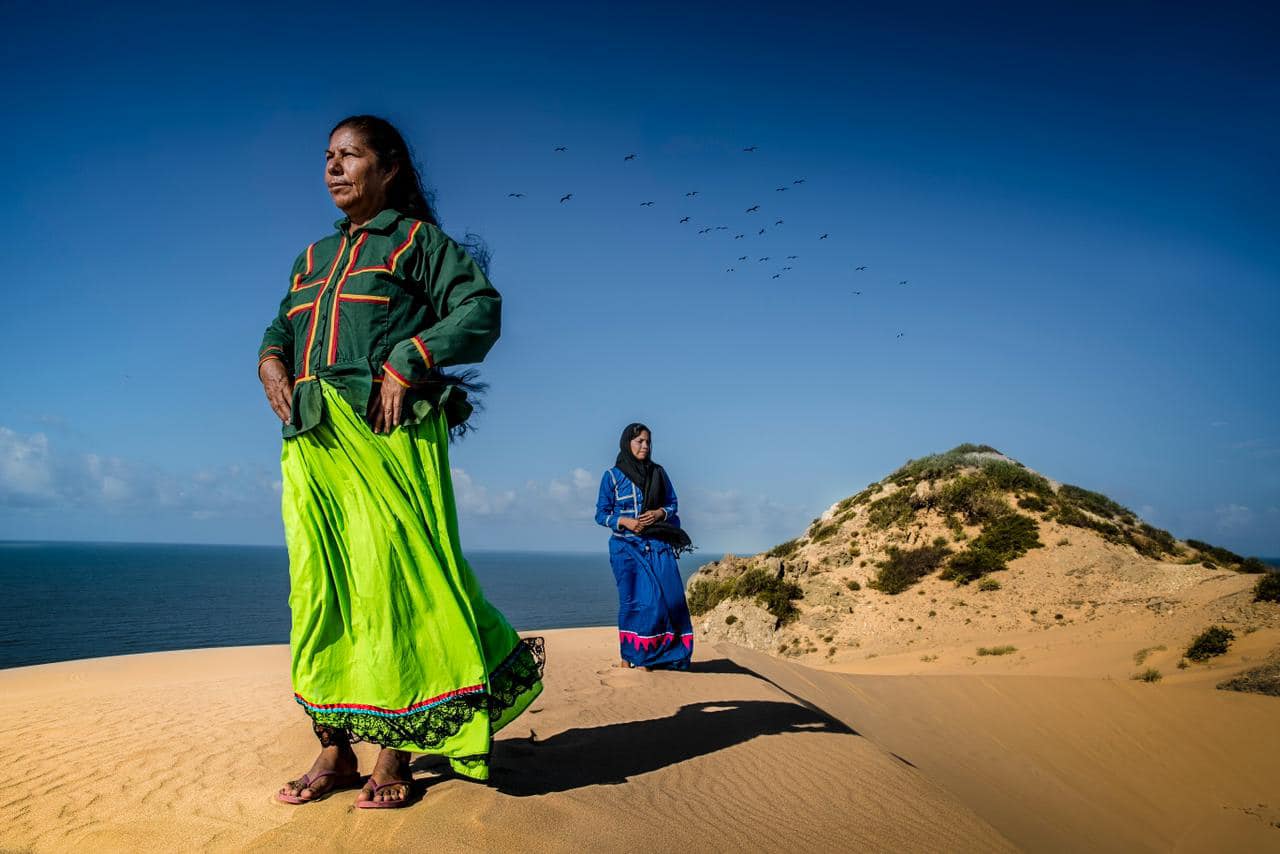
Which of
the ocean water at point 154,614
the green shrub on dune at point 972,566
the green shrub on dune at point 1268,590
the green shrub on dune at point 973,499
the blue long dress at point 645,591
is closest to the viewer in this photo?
the blue long dress at point 645,591

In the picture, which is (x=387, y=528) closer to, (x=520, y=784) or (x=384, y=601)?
(x=384, y=601)

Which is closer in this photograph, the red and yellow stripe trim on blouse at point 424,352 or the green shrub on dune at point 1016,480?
the red and yellow stripe trim on blouse at point 424,352

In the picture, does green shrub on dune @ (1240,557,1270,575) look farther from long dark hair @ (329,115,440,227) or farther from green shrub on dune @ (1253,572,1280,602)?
long dark hair @ (329,115,440,227)

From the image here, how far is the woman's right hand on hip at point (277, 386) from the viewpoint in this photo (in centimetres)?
315

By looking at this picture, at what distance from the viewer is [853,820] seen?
3523mm

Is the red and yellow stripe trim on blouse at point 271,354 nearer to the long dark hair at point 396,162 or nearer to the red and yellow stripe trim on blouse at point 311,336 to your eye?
the red and yellow stripe trim on blouse at point 311,336

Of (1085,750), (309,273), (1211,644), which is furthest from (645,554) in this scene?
(1211,644)

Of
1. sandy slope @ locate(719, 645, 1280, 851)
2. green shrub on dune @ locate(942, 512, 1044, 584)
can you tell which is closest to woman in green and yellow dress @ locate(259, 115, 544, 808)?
sandy slope @ locate(719, 645, 1280, 851)

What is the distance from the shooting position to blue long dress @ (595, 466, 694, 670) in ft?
24.8

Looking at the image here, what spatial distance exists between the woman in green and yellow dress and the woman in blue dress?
448 cm

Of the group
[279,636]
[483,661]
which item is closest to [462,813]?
[483,661]

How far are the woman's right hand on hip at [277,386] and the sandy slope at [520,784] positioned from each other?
5.39ft

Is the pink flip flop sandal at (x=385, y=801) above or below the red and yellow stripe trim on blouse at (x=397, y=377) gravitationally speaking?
below

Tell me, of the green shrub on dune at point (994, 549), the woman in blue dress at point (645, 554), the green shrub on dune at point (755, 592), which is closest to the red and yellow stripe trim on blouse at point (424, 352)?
the woman in blue dress at point (645, 554)
